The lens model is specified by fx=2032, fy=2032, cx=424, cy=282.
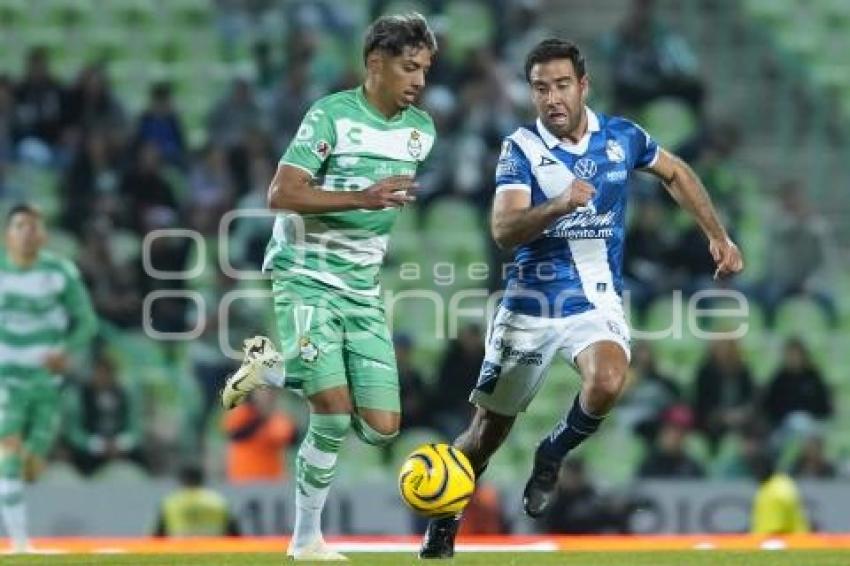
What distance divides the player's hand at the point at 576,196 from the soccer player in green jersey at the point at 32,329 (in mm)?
5310

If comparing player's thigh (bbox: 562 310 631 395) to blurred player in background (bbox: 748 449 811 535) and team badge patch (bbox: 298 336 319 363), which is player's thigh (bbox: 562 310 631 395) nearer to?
team badge patch (bbox: 298 336 319 363)

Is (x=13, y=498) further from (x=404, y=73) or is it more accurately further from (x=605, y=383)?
(x=605, y=383)

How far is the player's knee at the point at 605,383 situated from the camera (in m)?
9.27

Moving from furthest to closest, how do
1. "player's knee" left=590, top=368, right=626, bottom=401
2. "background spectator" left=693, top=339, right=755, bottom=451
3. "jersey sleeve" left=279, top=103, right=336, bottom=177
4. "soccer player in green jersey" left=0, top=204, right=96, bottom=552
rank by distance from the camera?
"background spectator" left=693, top=339, right=755, bottom=451 < "soccer player in green jersey" left=0, top=204, right=96, bottom=552 < "player's knee" left=590, top=368, right=626, bottom=401 < "jersey sleeve" left=279, top=103, right=336, bottom=177

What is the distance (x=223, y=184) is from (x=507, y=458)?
129 inches

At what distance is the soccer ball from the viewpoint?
29.5 ft

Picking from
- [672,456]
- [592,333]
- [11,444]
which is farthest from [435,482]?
[672,456]

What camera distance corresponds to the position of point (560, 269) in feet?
31.3

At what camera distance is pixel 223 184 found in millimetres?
16734

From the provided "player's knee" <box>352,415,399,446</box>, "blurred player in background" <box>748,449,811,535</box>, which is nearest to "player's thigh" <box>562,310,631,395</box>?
"player's knee" <box>352,415,399,446</box>

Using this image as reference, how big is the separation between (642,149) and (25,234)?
5.16 meters

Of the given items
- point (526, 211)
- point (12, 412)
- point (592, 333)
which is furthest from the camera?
point (12, 412)

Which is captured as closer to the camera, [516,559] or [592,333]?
[592,333]

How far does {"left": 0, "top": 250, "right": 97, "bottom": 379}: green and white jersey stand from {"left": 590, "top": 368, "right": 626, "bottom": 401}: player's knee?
200 inches
